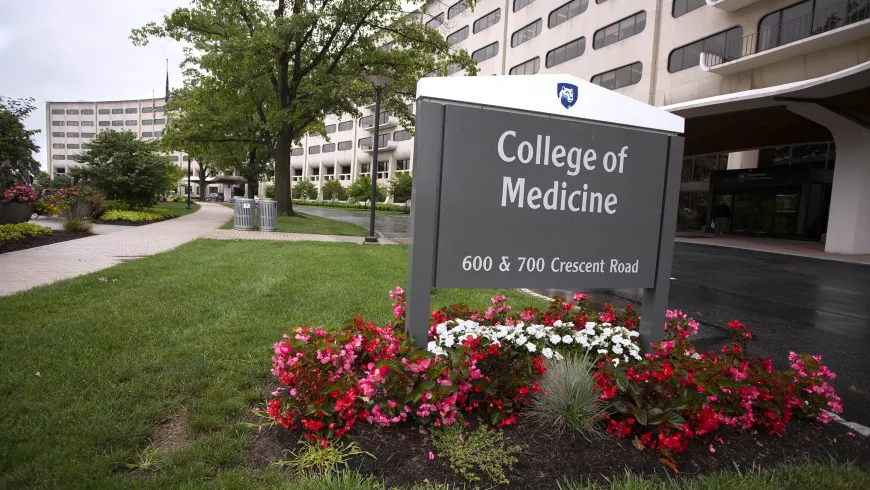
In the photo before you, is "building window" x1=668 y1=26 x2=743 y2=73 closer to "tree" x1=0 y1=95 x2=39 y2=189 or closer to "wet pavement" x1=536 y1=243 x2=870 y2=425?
"wet pavement" x1=536 y1=243 x2=870 y2=425

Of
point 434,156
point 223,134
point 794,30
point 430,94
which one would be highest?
point 794,30

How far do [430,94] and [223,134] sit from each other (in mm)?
24354

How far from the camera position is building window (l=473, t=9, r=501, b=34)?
39803 mm

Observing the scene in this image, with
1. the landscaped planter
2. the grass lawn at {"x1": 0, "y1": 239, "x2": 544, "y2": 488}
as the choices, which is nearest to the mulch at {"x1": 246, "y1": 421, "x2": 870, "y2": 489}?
the grass lawn at {"x1": 0, "y1": 239, "x2": 544, "y2": 488}

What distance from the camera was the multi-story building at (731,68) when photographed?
58.2 feet

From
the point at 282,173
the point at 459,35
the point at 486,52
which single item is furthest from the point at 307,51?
the point at 459,35

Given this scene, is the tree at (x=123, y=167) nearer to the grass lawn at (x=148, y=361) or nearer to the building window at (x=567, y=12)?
the grass lawn at (x=148, y=361)

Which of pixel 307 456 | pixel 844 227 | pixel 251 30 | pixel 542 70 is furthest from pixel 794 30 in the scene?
pixel 307 456

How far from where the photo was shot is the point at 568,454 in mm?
2299

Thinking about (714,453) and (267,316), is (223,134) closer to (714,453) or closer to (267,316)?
(267,316)

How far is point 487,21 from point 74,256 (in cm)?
4021

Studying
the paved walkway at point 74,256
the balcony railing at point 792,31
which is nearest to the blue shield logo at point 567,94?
the paved walkway at point 74,256

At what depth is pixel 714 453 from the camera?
241 cm

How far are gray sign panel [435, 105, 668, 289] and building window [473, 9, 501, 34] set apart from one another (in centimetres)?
4138
